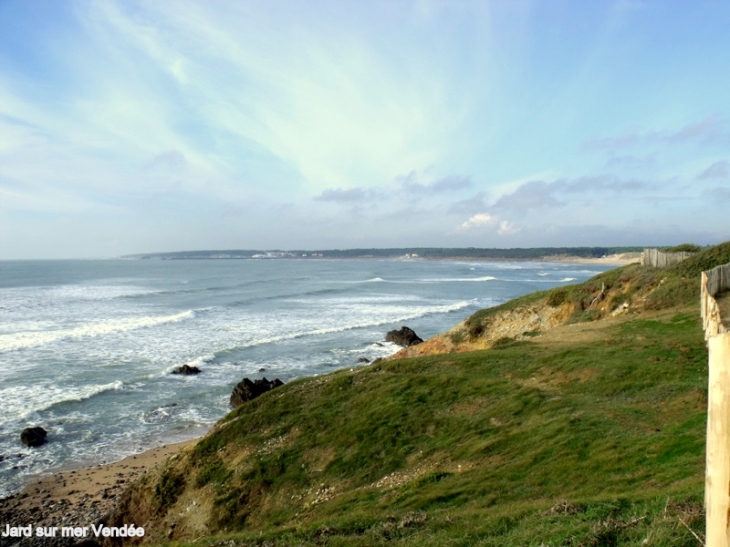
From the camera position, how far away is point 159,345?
4603cm

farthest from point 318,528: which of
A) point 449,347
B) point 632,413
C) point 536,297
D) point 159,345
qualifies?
point 159,345

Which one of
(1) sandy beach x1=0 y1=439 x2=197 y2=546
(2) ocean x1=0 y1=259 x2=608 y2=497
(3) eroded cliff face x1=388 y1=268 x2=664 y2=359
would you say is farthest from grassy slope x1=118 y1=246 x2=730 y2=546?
(2) ocean x1=0 y1=259 x2=608 y2=497

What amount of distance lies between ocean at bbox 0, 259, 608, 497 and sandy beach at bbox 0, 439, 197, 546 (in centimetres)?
109

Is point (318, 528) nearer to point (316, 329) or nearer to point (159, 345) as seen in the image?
point (159, 345)

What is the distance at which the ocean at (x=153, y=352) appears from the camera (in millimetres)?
26516

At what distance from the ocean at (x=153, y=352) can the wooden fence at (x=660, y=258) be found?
2087 centimetres

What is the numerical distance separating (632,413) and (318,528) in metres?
9.21

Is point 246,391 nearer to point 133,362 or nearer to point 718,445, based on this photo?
point 133,362

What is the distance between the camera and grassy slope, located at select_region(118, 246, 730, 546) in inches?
322

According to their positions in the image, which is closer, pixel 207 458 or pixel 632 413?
pixel 632 413

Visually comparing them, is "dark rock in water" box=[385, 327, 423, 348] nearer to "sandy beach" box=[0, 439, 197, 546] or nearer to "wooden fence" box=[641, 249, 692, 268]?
"wooden fence" box=[641, 249, 692, 268]

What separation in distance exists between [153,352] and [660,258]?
39.7m

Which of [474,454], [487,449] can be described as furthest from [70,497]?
[487,449]

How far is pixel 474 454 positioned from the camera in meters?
13.4
